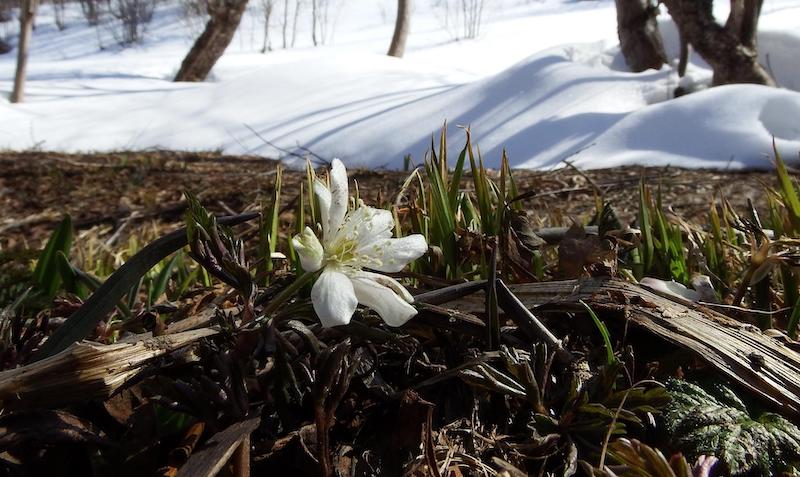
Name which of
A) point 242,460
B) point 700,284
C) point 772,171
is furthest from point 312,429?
point 772,171

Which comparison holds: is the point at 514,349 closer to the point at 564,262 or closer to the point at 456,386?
the point at 456,386

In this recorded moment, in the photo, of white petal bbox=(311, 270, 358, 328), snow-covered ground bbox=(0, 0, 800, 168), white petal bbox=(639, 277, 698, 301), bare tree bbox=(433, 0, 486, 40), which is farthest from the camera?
bare tree bbox=(433, 0, 486, 40)

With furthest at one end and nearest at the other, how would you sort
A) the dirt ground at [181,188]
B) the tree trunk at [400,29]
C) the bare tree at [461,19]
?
1. the bare tree at [461,19]
2. the tree trunk at [400,29]
3. the dirt ground at [181,188]

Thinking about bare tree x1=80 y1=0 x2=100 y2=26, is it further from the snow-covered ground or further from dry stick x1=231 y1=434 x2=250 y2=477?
dry stick x1=231 y1=434 x2=250 y2=477

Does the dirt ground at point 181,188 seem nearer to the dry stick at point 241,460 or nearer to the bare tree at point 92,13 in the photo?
the dry stick at point 241,460

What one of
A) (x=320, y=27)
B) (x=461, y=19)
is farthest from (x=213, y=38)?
(x=461, y=19)

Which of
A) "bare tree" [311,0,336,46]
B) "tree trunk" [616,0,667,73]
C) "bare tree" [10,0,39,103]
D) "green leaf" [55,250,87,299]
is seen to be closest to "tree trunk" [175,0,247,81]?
"bare tree" [10,0,39,103]

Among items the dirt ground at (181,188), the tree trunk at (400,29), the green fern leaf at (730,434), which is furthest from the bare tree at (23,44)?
the green fern leaf at (730,434)
